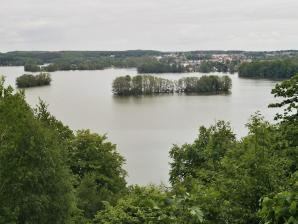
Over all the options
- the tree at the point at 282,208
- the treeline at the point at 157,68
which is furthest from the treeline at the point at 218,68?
the tree at the point at 282,208

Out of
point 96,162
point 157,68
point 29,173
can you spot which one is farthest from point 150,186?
point 157,68

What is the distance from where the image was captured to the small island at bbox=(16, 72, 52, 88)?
95.6m

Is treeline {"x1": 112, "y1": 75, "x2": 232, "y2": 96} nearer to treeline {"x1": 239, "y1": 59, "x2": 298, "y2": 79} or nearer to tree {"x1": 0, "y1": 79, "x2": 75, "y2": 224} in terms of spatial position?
treeline {"x1": 239, "y1": 59, "x2": 298, "y2": 79}

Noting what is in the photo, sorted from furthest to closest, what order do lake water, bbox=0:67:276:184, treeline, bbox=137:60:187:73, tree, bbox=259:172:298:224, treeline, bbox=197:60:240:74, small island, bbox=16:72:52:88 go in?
treeline, bbox=197:60:240:74 → treeline, bbox=137:60:187:73 → small island, bbox=16:72:52:88 → lake water, bbox=0:67:276:184 → tree, bbox=259:172:298:224

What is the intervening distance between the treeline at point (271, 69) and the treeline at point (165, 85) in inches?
917

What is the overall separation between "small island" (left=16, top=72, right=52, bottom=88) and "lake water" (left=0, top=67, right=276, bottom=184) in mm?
19879

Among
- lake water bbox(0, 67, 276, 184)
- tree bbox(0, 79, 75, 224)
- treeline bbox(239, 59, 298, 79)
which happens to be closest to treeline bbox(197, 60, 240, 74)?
treeline bbox(239, 59, 298, 79)

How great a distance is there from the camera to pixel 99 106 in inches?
2534

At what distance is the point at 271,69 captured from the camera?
113438mm

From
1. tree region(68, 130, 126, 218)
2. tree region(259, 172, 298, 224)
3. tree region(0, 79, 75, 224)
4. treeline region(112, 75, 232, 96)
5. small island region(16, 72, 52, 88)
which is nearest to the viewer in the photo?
tree region(259, 172, 298, 224)

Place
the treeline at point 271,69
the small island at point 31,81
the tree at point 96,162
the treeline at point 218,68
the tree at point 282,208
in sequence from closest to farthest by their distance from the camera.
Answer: the tree at point 282,208
the tree at point 96,162
the small island at point 31,81
the treeline at point 271,69
the treeline at point 218,68

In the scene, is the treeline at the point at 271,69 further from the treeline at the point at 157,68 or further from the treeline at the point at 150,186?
the treeline at the point at 150,186

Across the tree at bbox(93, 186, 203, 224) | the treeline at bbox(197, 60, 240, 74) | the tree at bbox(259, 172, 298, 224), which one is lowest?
the treeline at bbox(197, 60, 240, 74)

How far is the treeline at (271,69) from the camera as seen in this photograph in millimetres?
108375
